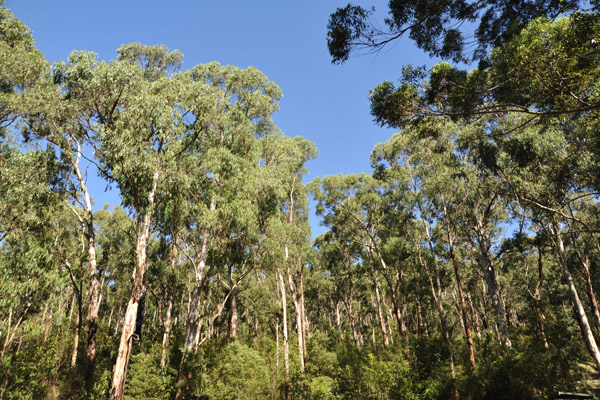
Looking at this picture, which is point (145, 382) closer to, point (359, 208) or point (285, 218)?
point (285, 218)

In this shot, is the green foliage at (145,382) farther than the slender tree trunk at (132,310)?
Yes

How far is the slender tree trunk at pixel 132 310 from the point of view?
8.23m

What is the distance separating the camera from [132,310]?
29.7ft

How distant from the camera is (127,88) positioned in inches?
407

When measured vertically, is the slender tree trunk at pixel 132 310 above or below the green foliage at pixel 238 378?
above

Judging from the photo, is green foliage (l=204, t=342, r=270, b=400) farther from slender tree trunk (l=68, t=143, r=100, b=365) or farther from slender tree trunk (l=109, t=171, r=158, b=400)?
slender tree trunk (l=68, t=143, r=100, b=365)

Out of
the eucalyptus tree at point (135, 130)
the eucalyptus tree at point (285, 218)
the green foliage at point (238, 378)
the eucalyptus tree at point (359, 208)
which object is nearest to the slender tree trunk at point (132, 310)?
the eucalyptus tree at point (135, 130)

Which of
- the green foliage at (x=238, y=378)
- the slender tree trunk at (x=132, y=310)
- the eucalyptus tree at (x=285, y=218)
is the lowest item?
the green foliage at (x=238, y=378)

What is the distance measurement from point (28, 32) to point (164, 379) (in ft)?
46.3

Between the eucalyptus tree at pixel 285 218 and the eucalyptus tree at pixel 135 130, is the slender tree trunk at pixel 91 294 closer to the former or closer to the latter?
the eucalyptus tree at pixel 135 130

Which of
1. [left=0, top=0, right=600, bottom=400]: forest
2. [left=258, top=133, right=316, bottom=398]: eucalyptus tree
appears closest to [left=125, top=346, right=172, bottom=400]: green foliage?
[left=0, top=0, right=600, bottom=400]: forest

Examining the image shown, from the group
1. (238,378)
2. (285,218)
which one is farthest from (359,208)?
(238,378)

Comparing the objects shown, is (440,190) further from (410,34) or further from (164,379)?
(164,379)

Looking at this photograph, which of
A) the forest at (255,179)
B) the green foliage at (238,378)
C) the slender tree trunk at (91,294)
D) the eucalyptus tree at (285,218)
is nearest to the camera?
the forest at (255,179)
